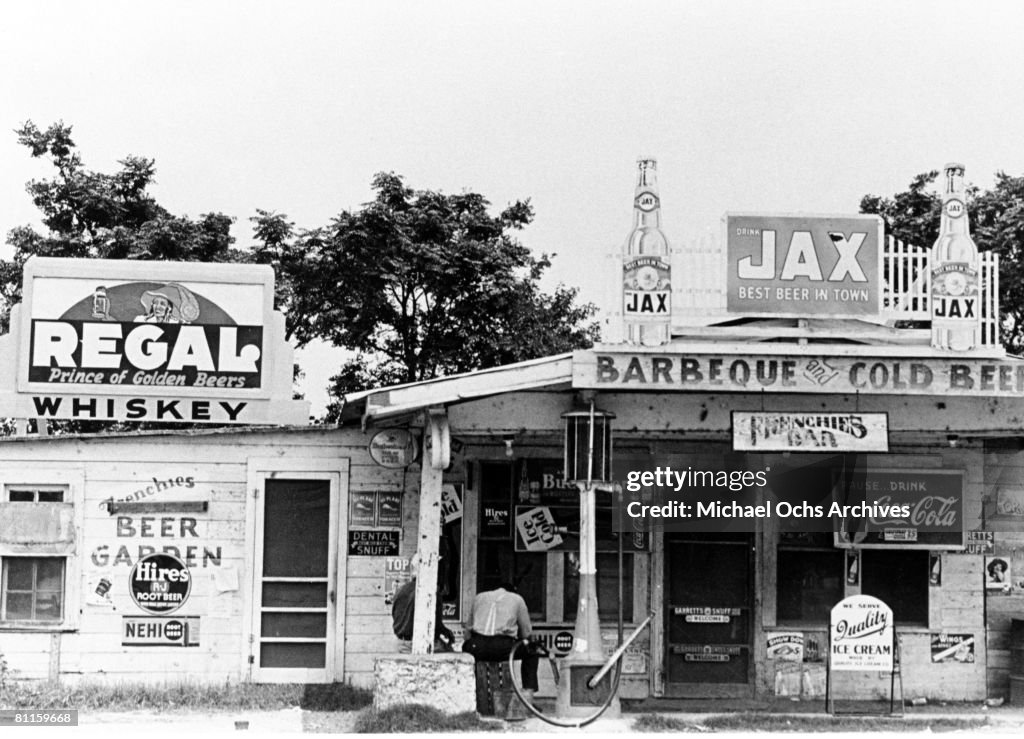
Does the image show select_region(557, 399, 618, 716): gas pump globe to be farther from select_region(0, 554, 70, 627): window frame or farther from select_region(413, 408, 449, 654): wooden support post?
select_region(0, 554, 70, 627): window frame

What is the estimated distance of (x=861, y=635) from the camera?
13078 mm

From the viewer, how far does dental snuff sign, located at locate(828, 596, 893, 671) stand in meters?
13.0

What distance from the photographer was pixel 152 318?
14.4 m

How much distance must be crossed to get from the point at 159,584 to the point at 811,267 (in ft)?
23.6

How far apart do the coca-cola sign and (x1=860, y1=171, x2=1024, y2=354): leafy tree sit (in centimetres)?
1139

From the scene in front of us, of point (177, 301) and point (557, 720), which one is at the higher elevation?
point (177, 301)

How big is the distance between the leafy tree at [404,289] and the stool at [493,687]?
13.3 m

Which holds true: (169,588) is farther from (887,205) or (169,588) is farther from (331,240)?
(887,205)

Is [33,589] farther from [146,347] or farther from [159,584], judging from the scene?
[146,347]

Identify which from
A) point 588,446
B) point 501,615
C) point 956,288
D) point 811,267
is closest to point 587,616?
point 501,615

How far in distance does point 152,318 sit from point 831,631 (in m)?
7.56

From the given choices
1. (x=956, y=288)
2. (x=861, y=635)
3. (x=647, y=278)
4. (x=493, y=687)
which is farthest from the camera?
(x=861, y=635)

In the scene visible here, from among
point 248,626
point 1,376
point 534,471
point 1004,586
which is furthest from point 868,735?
point 1,376

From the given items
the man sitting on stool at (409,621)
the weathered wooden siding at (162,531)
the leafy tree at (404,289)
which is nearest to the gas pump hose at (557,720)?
the man sitting on stool at (409,621)
